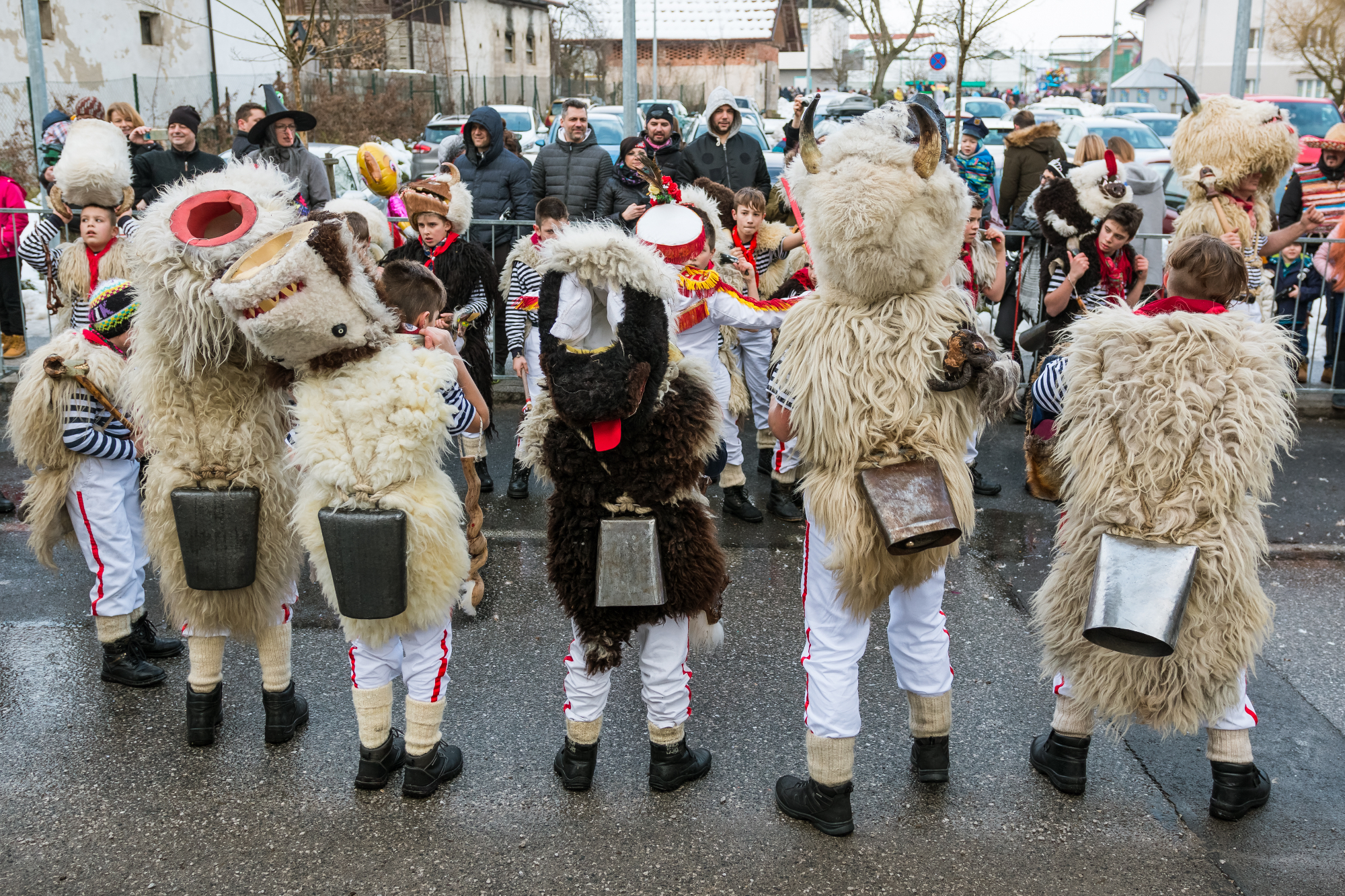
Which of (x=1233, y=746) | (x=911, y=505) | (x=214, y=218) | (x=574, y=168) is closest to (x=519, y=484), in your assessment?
(x=574, y=168)

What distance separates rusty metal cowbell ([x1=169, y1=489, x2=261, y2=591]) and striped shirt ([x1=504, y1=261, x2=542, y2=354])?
8.34 feet

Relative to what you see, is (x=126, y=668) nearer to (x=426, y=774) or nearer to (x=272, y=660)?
(x=272, y=660)

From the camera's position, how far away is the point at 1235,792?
338 cm

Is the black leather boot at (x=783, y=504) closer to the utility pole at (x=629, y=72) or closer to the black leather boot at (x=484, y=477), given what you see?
the black leather boot at (x=484, y=477)

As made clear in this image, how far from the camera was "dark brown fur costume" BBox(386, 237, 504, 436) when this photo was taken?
599cm

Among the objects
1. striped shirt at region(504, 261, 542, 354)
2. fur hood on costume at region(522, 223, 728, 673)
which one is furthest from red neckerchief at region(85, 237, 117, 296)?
fur hood on costume at region(522, 223, 728, 673)

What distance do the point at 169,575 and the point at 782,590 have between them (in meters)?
2.75

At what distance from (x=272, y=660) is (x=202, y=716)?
0.31 meters

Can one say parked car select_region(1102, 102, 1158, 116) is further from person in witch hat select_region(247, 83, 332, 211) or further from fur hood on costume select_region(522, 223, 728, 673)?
fur hood on costume select_region(522, 223, 728, 673)

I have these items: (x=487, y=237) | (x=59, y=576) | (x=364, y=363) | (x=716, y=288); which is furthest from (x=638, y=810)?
(x=487, y=237)

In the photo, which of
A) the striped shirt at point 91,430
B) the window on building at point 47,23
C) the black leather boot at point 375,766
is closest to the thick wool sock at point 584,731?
the black leather boot at point 375,766

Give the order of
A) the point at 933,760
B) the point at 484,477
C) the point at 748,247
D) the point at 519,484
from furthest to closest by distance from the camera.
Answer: the point at 748,247 → the point at 484,477 → the point at 519,484 → the point at 933,760

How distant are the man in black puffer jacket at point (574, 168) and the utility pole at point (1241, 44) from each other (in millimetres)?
5842

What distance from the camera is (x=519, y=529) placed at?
601 cm
